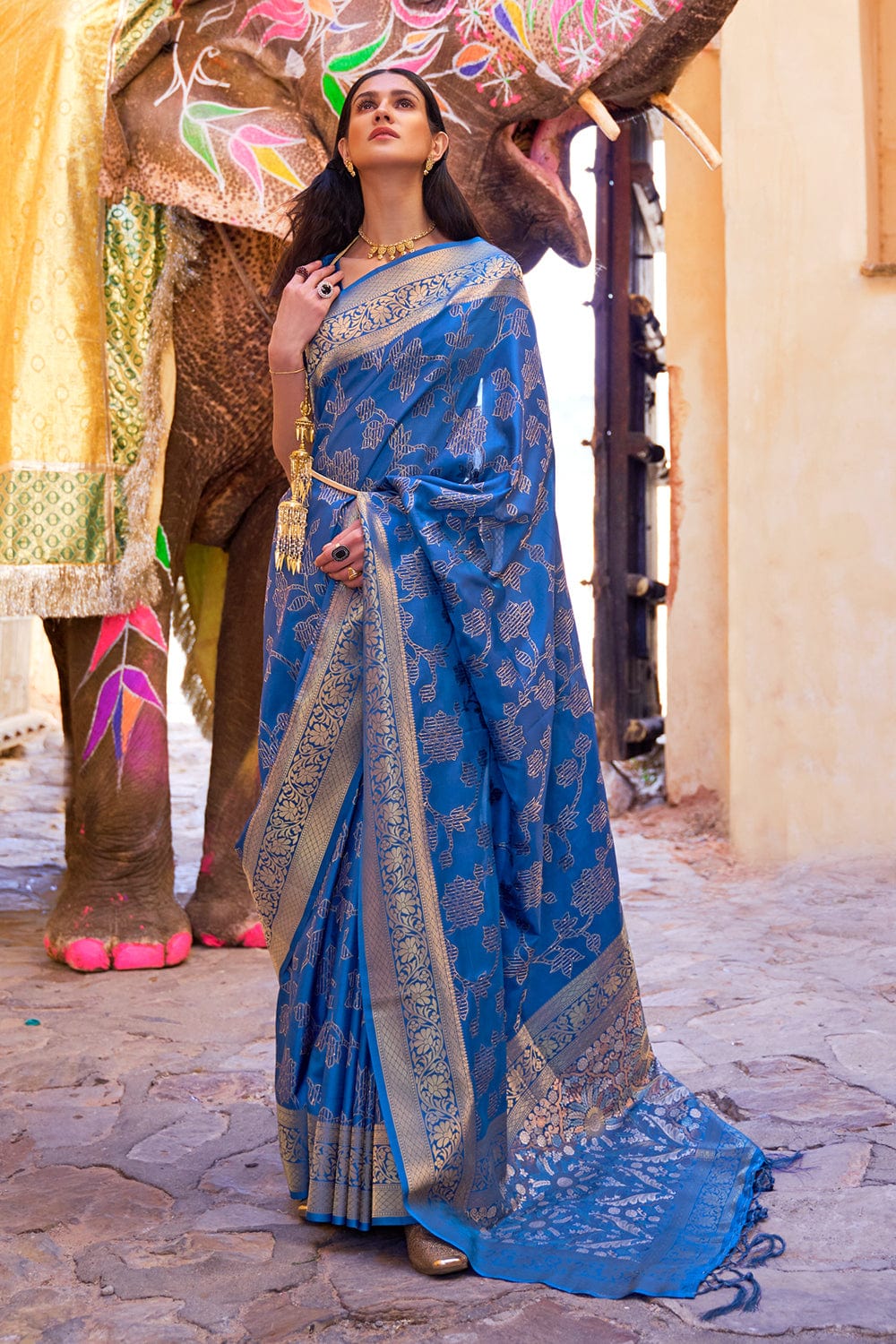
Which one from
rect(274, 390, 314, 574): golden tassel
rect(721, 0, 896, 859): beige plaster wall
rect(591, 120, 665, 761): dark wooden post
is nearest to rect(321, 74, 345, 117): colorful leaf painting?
rect(274, 390, 314, 574): golden tassel

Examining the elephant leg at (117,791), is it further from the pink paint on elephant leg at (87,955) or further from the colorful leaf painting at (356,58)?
the colorful leaf painting at (356,58)

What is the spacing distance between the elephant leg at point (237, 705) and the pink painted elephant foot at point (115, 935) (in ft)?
0.88

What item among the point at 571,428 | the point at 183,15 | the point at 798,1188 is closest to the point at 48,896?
the point at 183,15

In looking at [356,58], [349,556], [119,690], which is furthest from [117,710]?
[349,556]

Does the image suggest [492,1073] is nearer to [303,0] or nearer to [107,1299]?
[107,1299]

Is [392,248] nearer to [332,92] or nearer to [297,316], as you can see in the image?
[297,316]

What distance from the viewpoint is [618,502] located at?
21.8 feet

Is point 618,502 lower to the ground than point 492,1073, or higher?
higher

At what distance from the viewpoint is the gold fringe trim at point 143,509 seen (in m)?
3.68

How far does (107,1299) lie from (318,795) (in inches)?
29.9

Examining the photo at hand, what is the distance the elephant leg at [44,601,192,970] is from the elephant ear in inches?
42.7

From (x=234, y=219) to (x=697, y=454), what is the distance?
8.92ft

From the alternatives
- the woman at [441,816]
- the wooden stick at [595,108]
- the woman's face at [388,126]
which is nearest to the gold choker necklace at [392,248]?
the woman at [441,816]

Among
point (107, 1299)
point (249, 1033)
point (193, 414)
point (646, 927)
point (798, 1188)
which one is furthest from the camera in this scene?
point (646, 927)
